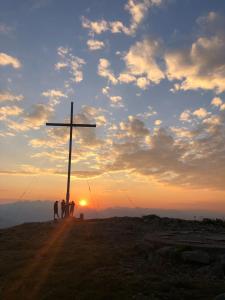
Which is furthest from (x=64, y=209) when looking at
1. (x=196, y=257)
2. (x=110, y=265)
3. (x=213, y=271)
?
(x=213, y=271)

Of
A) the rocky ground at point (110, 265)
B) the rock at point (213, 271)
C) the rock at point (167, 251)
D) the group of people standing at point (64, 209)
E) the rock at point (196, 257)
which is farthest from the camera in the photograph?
the group of people standing at point (64, 209)

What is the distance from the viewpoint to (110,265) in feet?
50.2

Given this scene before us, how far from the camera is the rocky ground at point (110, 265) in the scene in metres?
12.1

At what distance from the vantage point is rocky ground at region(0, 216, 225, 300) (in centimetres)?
1212

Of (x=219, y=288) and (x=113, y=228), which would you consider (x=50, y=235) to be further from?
(x=219, y=288)

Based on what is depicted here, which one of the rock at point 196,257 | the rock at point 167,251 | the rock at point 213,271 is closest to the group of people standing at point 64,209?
the rock at point 167,251

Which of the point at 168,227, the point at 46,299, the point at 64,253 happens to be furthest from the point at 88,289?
the point at 168,227

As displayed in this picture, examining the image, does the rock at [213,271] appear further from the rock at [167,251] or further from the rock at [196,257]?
the rock at [167,251]

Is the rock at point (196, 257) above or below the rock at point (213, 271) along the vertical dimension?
above

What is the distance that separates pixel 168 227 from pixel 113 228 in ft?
11.2

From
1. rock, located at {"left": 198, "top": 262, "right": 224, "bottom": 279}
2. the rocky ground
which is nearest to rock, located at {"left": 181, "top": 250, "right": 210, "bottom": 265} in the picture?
the rocky ground

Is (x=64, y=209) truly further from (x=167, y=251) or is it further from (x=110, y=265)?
(x=110, y=265)

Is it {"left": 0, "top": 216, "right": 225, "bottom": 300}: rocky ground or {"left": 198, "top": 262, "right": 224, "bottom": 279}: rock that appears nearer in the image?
{"left": 0, "top": 216, "right": 225, "bottom": 300}: rocky ground

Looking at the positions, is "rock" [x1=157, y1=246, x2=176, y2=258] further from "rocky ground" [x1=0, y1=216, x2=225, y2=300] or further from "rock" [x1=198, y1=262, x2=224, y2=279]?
"rock" [x1=198, y1=262, x2=224, y2=279]
